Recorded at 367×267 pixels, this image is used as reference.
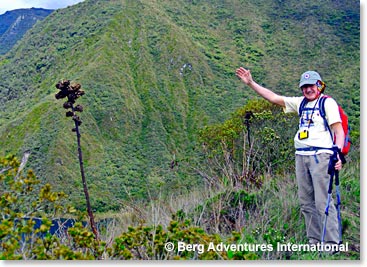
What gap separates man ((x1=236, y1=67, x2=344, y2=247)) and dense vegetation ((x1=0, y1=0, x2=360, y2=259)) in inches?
8.7

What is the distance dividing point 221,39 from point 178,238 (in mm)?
55523

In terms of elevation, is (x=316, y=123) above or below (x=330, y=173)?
above

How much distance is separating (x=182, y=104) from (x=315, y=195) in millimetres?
50443

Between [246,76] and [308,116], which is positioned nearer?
[308,116]

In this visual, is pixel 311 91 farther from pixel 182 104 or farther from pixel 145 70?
pixel 145 70

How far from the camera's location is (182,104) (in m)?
53.7

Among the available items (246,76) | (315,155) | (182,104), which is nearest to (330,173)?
(315,155)

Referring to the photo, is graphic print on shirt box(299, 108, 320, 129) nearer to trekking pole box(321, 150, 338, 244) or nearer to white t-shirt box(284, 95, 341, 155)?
white t-shirt box(284, 95, 341, 155)

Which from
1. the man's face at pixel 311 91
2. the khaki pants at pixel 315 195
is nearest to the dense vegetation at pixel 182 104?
the khaki pants at pixel 315 195

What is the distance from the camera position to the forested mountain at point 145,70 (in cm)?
2827

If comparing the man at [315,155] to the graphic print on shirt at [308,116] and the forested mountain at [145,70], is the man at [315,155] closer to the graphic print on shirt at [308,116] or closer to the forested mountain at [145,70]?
the graphic print on shirt at [308,116]

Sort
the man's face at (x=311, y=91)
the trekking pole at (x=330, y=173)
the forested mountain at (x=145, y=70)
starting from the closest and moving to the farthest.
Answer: the trekking pole at (x=330, y=173) < the man's face at (x=311, y=91) < the forested mountain at (x=145, y=70)

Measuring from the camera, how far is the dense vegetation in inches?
162

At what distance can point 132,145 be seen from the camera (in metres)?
43.6
